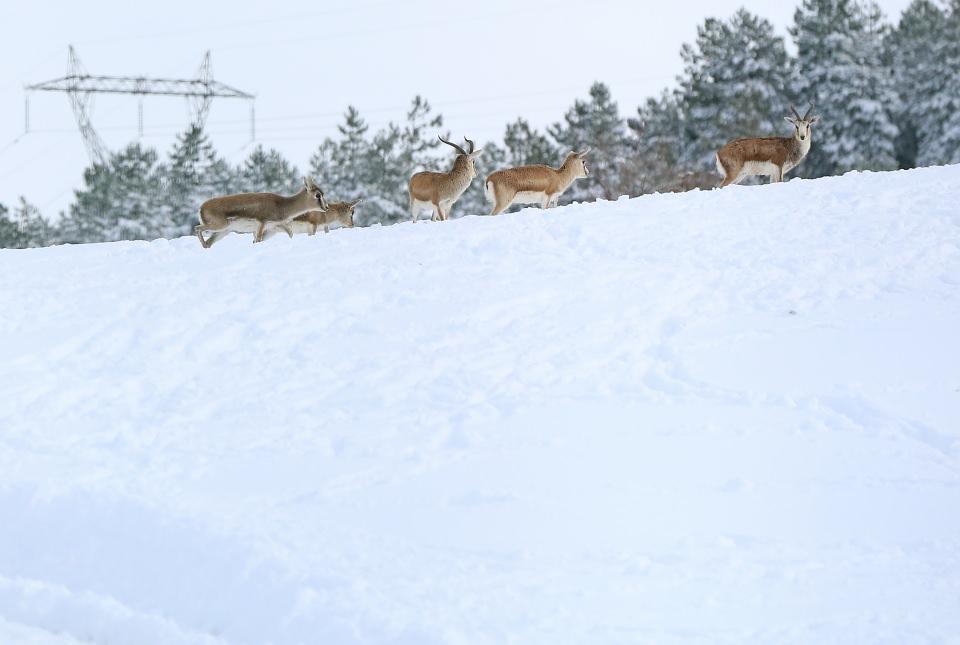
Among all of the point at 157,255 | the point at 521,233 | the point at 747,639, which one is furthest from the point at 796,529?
the point at 157,255

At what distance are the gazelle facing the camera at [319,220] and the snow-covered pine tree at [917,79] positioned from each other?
26.9 m

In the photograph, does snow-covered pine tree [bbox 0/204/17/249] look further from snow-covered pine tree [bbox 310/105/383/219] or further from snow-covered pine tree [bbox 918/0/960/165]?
snow-covered pine tree [bbox 918/0/960/165]

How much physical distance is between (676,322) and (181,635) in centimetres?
584

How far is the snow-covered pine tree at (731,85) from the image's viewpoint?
45062 mm

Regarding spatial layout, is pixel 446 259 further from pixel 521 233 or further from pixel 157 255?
pixel 157 255

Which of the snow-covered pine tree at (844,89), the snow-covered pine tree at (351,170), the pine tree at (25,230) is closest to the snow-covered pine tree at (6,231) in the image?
the pine tree at (25,230)

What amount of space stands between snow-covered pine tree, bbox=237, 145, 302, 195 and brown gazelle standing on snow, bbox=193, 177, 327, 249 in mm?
42291

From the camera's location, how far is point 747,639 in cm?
608

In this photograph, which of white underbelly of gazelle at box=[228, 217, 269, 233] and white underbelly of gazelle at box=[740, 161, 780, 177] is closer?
white underbelly of gazelle at box=[228, 217, 269, 233]

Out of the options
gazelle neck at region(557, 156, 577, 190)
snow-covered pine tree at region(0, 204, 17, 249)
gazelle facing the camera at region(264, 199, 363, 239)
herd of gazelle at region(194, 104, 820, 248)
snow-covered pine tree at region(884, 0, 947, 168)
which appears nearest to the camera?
herd of gazelle at region(194, 104, 820, 248)

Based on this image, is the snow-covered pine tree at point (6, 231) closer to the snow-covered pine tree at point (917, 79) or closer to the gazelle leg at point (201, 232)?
the snow-covered pine tree at point (917, 79)

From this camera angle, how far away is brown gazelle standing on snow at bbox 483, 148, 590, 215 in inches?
704

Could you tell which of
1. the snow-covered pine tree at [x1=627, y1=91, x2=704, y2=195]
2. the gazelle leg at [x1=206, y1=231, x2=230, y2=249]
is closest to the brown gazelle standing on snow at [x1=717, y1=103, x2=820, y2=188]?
the gazelle leg at [x1=206, y1=231, x2=230, y2=249]

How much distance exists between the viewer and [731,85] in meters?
47.8
